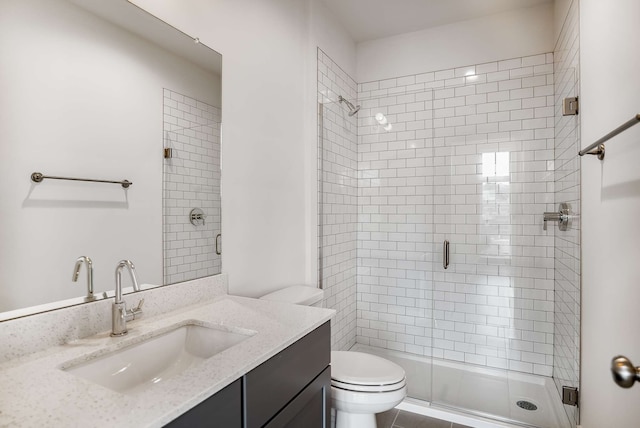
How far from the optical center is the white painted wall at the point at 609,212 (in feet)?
3.85

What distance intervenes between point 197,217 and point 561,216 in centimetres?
229

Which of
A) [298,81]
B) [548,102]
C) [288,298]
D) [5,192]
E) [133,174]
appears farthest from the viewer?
[548,102]

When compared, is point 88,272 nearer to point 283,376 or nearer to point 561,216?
point 283,376

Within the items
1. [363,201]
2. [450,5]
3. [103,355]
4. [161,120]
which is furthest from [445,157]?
[103,355]

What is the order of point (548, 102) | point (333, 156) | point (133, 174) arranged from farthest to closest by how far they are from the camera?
point (333, 156) < point (548, 102) < point (133, 174)

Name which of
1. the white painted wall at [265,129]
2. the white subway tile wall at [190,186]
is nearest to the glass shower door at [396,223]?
the white painted wall at [265,129]

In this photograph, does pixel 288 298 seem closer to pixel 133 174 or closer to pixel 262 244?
pixel 262 244

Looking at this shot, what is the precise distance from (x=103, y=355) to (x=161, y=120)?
0.90 m

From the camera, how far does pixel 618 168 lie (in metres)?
1.32

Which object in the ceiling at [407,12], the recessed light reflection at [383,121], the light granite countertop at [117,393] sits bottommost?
the light granite countertop at [117,393]

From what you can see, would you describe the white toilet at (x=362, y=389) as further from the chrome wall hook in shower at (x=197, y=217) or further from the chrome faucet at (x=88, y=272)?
the chrome faucet at (x=88, y=272)

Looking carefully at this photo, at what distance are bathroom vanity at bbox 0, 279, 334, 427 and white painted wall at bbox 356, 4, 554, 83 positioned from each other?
2560 mm

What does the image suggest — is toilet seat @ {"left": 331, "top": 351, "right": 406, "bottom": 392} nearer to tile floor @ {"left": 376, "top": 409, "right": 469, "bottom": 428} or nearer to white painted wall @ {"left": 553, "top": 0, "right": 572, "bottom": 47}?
tile floor @ {"left": 376, "top": 409, "right": 469, "bottom": 428}

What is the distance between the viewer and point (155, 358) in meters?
1.12
